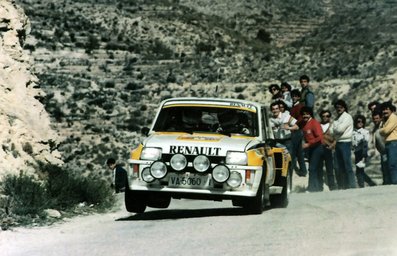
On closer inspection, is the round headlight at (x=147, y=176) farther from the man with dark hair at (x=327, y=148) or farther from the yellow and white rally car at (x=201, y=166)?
the man with dark hair at (x=327, y=148)

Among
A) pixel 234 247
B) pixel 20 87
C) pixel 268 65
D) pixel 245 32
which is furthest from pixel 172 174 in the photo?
pixel 245 32

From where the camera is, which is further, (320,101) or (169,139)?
(320,101)

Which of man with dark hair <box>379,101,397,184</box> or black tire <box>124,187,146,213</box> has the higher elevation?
man with dark hair <box>379,101,397,184</box>

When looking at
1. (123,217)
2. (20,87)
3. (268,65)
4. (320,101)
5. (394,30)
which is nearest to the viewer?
(123,217)

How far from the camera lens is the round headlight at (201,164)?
12523mm

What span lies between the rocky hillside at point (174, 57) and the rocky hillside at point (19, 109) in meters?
24.2

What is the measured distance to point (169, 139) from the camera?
12914mm

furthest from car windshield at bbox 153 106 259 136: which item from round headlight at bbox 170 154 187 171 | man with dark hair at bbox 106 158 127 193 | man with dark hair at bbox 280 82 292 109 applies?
man with dark hair at bbox 280 82 292 109

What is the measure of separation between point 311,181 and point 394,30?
7619 centimetres

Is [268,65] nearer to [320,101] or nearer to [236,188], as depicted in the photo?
[320,101]

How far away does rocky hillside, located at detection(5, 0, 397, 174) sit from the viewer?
56.8 meters

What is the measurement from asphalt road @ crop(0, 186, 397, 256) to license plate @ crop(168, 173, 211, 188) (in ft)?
1.54

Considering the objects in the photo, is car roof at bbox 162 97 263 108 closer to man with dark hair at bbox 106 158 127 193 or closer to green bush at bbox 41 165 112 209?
green bush at bbox 41 165 112 209

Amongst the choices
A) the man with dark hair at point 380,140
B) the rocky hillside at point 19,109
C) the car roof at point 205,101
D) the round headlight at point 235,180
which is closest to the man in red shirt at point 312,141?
the man with dark hair at point 380,140
